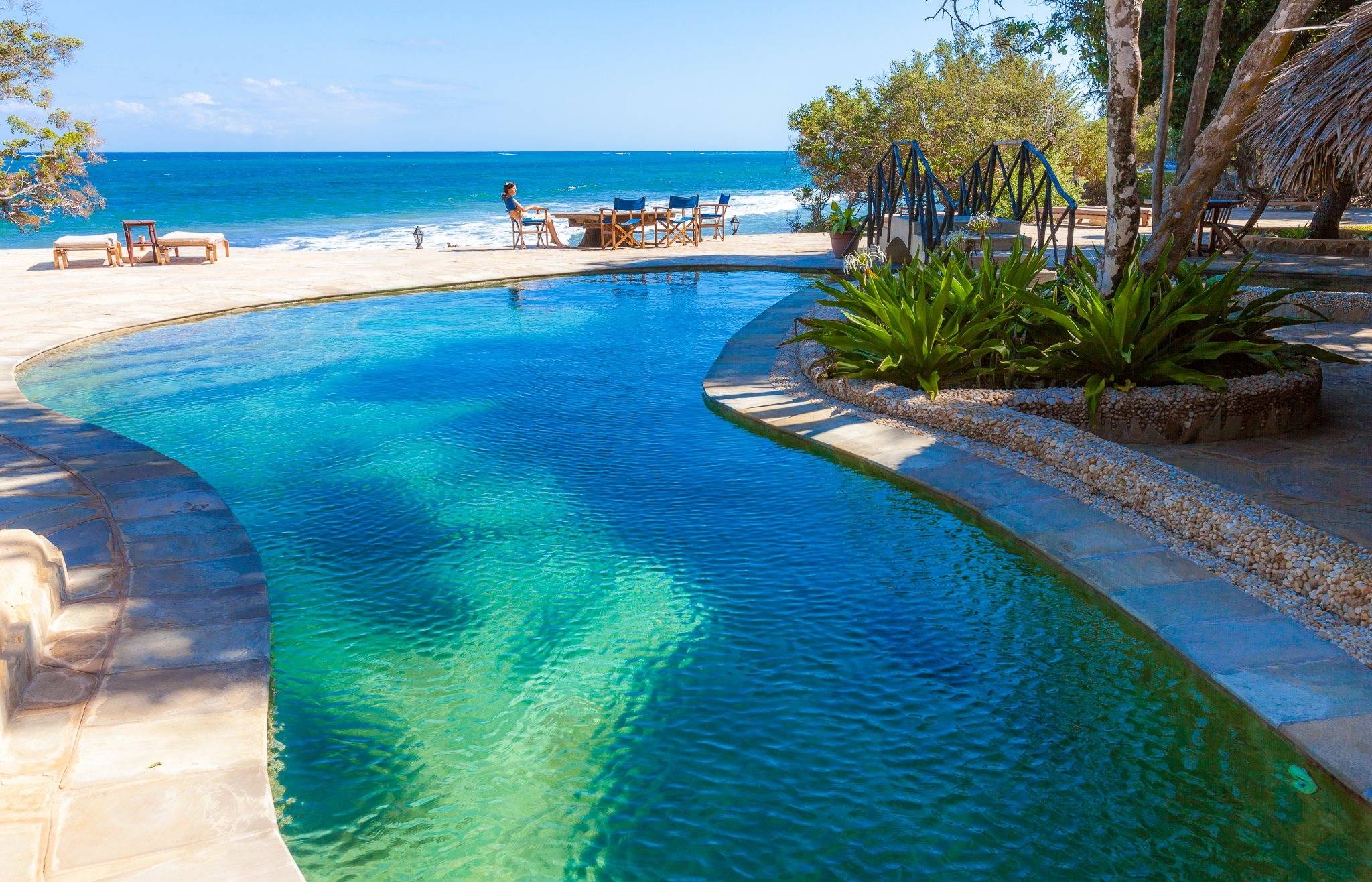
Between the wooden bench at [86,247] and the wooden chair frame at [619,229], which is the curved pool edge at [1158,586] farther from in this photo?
the wooden bench at [86,247]

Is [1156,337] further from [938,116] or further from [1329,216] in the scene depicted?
[938,116]

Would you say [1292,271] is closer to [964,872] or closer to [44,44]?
[964,872]

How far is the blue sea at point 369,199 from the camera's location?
109ft

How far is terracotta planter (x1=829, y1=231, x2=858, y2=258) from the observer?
51.1 feet

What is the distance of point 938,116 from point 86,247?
18.5 meters

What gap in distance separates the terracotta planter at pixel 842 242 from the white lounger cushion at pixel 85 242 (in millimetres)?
12404

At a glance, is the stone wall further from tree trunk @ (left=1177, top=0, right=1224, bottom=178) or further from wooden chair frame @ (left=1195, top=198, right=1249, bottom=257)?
wooden chair frame @ (left=1195, top=198, right=1249, bottom=257)

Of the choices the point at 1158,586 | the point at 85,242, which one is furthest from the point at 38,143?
the point at 1158,586

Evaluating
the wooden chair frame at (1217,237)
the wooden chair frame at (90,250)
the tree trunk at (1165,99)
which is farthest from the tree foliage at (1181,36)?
the wooden chair frame at (90,250)

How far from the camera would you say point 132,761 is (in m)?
3.03

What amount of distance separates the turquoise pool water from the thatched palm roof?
257cm

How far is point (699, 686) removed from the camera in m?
3.70

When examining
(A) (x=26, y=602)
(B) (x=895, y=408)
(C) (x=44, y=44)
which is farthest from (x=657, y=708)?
(C) (x=44, y=44)

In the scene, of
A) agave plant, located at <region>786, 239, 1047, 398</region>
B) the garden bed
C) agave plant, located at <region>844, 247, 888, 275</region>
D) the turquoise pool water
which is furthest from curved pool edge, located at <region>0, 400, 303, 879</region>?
agave plant, located at <region>844, 247, 888, 275</region>
